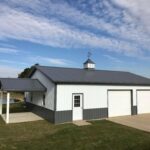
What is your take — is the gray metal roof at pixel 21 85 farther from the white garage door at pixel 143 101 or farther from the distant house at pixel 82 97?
the white garage door at pixel 143 101

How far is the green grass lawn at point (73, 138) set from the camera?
8969 mm

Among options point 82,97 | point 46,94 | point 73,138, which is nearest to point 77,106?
point 82,97

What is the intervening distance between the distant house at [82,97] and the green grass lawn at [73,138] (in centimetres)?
210

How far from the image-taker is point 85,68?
21.9 metres

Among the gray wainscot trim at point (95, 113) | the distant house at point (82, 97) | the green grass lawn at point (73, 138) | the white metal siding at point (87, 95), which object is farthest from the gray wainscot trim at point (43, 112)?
the gray wainscot trim at point (95, 113)

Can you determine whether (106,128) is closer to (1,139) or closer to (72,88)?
(72,88)

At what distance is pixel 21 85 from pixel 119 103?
875 cm

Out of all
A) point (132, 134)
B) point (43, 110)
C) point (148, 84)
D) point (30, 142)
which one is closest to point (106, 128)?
point (132, 134)

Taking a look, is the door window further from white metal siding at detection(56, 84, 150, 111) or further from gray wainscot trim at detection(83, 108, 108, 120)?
gray wainscot trim at detection(83, 108, 108, 120)

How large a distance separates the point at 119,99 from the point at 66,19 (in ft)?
27.7

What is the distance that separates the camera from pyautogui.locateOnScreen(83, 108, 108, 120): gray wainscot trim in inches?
608

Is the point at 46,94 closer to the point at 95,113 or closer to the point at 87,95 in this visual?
the point at 87,95

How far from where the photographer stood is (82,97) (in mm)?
15492

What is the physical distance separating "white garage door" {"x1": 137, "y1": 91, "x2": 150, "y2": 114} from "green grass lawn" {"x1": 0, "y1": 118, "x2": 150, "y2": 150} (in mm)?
6740
